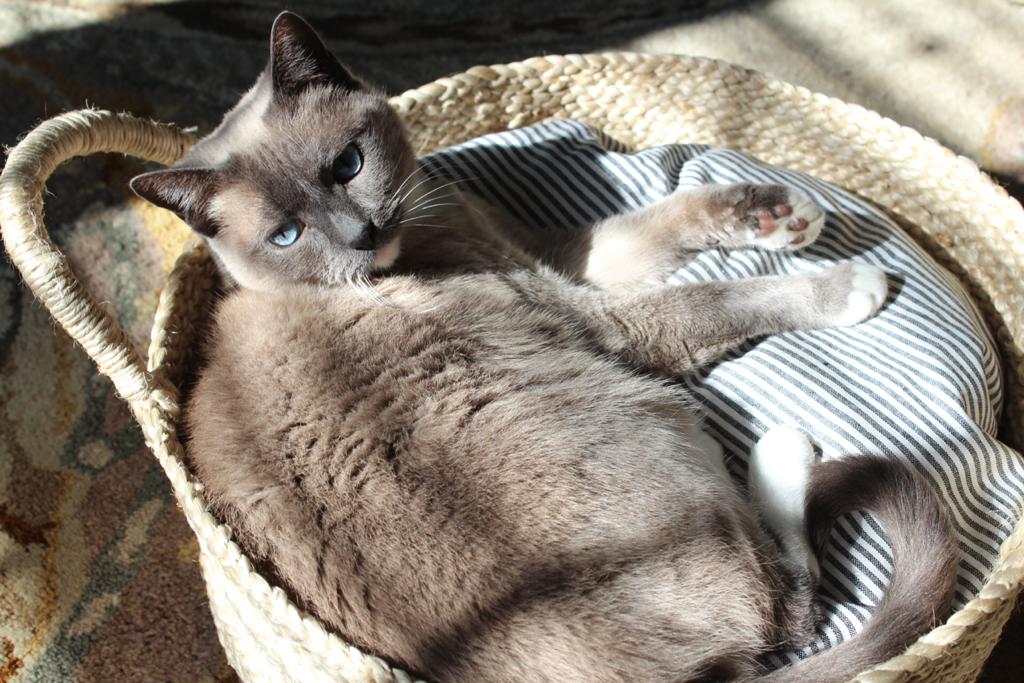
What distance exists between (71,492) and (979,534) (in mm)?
1556

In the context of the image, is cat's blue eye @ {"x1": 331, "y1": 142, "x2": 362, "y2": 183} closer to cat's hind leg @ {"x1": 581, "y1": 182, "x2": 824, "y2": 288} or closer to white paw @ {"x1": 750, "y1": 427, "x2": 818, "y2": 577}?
cat's hind leg @ {"x1": 581, "y1": 182, "x2": 824, "y2": 288}

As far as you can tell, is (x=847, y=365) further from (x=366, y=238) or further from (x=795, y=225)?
(x=366, y=238)

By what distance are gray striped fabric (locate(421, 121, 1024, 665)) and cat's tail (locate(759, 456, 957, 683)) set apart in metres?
0.08

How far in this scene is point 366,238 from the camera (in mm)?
1261

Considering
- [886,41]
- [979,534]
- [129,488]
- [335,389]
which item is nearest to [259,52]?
[129,488]

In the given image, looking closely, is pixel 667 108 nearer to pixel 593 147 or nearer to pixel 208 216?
pixel 593 147

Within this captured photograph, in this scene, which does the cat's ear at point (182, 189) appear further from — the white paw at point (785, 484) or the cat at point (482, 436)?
the white paw at point (785, 484)

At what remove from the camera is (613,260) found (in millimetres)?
1551

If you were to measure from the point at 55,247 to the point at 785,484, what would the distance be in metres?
1.05

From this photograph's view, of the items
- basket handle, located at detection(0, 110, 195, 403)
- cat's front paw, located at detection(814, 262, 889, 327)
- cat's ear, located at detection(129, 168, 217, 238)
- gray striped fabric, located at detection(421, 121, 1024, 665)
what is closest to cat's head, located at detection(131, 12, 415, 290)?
cat's ear, located at detection(129, 168, 217, 238)

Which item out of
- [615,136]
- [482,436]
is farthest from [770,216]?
[482,436]

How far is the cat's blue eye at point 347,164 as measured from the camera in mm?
1293

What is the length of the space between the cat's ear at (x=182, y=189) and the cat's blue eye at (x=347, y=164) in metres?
0.17

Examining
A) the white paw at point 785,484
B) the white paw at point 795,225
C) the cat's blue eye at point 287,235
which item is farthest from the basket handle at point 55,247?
the white paw at point 795,225
